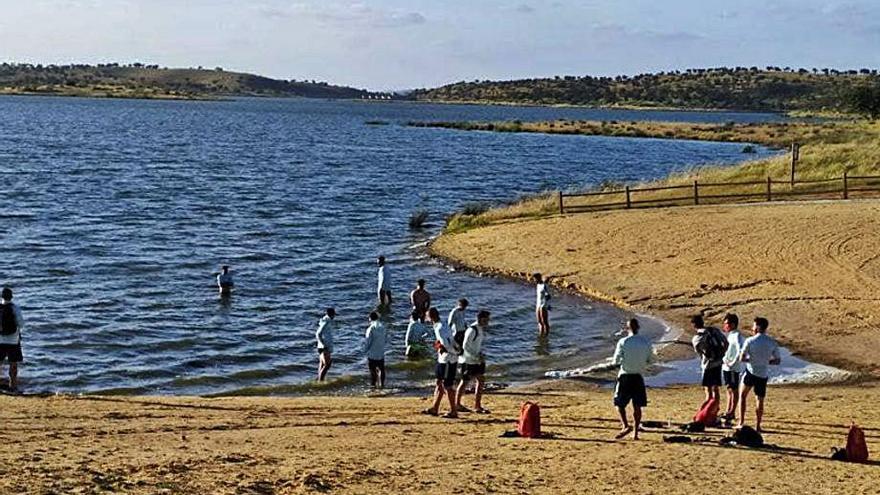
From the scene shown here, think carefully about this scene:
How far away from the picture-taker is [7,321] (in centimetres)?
1847

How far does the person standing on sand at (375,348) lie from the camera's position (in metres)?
19.6

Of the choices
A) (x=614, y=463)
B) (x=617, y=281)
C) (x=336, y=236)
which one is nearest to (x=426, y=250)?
(x=336, y=236)

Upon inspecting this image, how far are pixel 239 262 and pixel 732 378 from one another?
73.5ft

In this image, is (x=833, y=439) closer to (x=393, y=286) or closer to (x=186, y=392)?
(x=186, y=392)

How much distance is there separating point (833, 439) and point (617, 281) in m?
15.2

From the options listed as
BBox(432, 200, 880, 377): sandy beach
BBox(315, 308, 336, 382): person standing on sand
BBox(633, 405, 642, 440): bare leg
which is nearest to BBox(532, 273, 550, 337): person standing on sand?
BBox(432, 200, 880, 377): sandy beach

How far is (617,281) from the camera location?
30531 millimetres

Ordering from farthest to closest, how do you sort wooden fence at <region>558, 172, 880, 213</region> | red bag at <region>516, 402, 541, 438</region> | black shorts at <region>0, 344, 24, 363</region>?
wooden fence at <region>558, 172, 880, 213</region>
black shorts at <region>0, 344, 24, 363</region>
red bag at <region>516, 402, 541, 438</region>

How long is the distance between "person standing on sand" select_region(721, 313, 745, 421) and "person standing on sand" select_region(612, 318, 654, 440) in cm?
141

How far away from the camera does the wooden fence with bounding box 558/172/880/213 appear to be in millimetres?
41438

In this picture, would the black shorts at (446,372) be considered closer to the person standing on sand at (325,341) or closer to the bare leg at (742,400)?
the bare leg at (742,400)

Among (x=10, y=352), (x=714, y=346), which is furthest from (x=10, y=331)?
(x=714, y=346)

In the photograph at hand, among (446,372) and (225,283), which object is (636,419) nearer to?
(446,372)

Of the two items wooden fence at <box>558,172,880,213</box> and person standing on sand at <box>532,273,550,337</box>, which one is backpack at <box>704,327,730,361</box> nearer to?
person standing on sand at <box>532,273,550,337</box>
